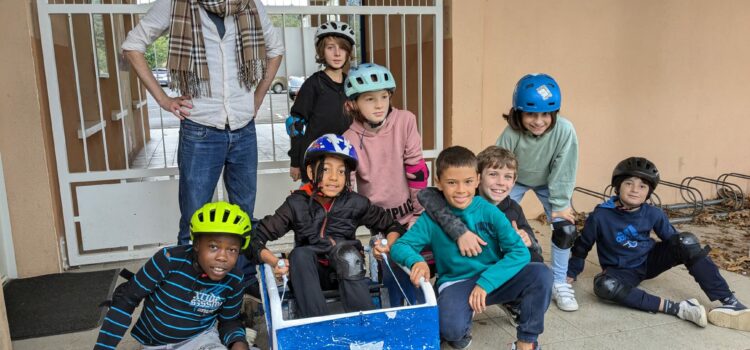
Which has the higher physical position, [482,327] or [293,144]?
[293,144]

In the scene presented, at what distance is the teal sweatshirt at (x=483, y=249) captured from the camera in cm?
286

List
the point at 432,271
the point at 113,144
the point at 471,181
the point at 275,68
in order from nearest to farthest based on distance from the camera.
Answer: the point at 471,181
the point at 432,271
the point at 275,68
the point at 113,144

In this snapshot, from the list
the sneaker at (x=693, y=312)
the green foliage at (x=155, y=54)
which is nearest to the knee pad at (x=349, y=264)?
the green foliage at (x=155, y=54)

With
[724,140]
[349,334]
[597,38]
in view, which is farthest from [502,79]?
[349,334]

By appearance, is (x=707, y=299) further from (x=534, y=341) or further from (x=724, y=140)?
(x=724, y=140)

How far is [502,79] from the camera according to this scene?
212 inches

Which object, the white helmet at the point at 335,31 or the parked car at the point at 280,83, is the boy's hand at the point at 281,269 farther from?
the parked car at the point at 280,83

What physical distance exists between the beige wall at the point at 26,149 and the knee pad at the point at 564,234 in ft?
11.6

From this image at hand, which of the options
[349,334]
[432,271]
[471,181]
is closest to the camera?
[349,334]

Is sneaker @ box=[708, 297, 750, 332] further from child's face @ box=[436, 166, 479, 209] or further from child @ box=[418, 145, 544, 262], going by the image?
child's face @ box=[436, 166, 479, 209]

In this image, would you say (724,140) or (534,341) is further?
(724,140)

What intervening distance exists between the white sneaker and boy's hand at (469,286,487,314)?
3.50ft

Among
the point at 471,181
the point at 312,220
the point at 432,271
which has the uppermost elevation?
the point at 471,181

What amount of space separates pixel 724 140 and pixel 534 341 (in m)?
4.80
